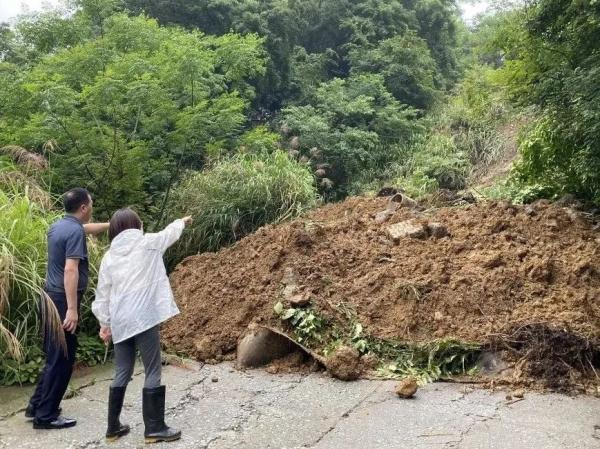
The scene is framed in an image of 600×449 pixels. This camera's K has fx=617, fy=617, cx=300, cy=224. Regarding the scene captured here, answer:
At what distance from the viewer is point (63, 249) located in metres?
3.88

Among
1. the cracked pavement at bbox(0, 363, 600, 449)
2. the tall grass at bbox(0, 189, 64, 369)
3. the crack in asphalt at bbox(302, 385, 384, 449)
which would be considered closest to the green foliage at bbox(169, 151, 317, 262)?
the tall grass at bbox(0, 189, 64, 369)

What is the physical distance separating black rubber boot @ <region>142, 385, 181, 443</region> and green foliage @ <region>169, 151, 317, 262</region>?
397cm

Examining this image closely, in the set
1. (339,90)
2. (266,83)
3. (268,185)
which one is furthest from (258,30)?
(268,185)

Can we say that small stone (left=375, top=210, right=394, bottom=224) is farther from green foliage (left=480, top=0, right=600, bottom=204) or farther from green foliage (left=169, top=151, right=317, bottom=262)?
green foliage (left=480, top=0, right=600, bottom=204)

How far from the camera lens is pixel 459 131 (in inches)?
609

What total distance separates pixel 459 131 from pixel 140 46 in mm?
8931

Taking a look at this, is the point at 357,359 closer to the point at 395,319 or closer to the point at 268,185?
the point at 395,319

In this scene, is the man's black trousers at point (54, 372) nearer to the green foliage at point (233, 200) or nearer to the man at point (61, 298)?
the man at point (61, 298)

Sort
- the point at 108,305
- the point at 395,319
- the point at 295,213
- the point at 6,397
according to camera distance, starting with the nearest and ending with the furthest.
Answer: the point at 108,305 → the point at 6,397 → the point at 395,319 → the point at 295,213

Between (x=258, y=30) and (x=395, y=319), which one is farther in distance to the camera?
(x=258, y=30)

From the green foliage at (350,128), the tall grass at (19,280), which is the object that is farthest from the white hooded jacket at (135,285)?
the green foliage at (350,128)

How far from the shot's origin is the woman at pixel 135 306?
144 inches

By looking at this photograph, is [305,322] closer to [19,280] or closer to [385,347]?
[385,347]

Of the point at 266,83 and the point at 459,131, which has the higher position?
the point at 266,83
